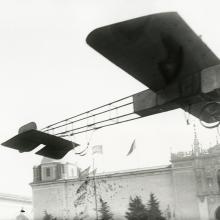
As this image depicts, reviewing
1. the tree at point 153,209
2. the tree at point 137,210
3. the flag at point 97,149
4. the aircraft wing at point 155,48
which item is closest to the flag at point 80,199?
the tree at point 137,210

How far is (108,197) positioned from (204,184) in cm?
1327

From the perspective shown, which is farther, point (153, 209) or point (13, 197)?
point (13, 197)

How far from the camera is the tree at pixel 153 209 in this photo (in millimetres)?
50834

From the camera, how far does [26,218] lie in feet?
274

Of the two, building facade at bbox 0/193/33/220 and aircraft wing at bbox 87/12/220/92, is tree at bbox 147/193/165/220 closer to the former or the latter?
building facade at bbox 0/193/33/220

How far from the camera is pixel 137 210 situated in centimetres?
5300

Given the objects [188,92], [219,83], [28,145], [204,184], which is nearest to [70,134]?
[28,145]

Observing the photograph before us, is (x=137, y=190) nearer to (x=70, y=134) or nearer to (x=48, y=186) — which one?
(x=48, y=186)

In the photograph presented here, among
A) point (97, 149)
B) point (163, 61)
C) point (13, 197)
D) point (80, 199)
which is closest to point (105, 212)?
point (80, 199)

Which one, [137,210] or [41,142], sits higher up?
[41,142]

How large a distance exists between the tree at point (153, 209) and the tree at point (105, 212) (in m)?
5.80

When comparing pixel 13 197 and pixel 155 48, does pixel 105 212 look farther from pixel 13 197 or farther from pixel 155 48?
pixel 155 48

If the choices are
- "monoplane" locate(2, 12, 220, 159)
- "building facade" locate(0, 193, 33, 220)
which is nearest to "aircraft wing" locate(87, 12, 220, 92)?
"monoplane" locate(2, 12, 220, 159)

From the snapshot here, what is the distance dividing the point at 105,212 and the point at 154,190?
703 centimetres
